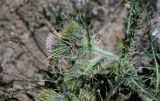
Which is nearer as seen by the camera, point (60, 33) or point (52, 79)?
point (60, 33)

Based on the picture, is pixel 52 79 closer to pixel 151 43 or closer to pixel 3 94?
pixel 3 94

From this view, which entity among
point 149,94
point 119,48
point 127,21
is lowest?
point 149,94

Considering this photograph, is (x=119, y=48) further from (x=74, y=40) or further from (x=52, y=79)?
(x=52, y=79)

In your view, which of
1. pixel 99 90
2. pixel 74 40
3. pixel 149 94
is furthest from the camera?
pixel 99 90

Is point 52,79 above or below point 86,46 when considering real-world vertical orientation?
below

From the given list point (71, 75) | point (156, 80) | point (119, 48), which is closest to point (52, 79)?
point (71, 75)

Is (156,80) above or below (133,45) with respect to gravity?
below

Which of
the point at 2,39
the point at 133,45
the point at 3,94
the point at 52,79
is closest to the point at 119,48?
the point at 133,45

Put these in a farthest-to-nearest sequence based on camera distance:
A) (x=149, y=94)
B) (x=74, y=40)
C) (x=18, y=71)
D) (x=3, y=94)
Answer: (x=18, y=71) < (x=3, y=94) < (x=74, y=40) < (x=149, y=94)

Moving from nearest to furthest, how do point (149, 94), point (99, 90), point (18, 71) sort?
1. point (149, 94)
2. point (99, 90)
3. point (18, 71)
